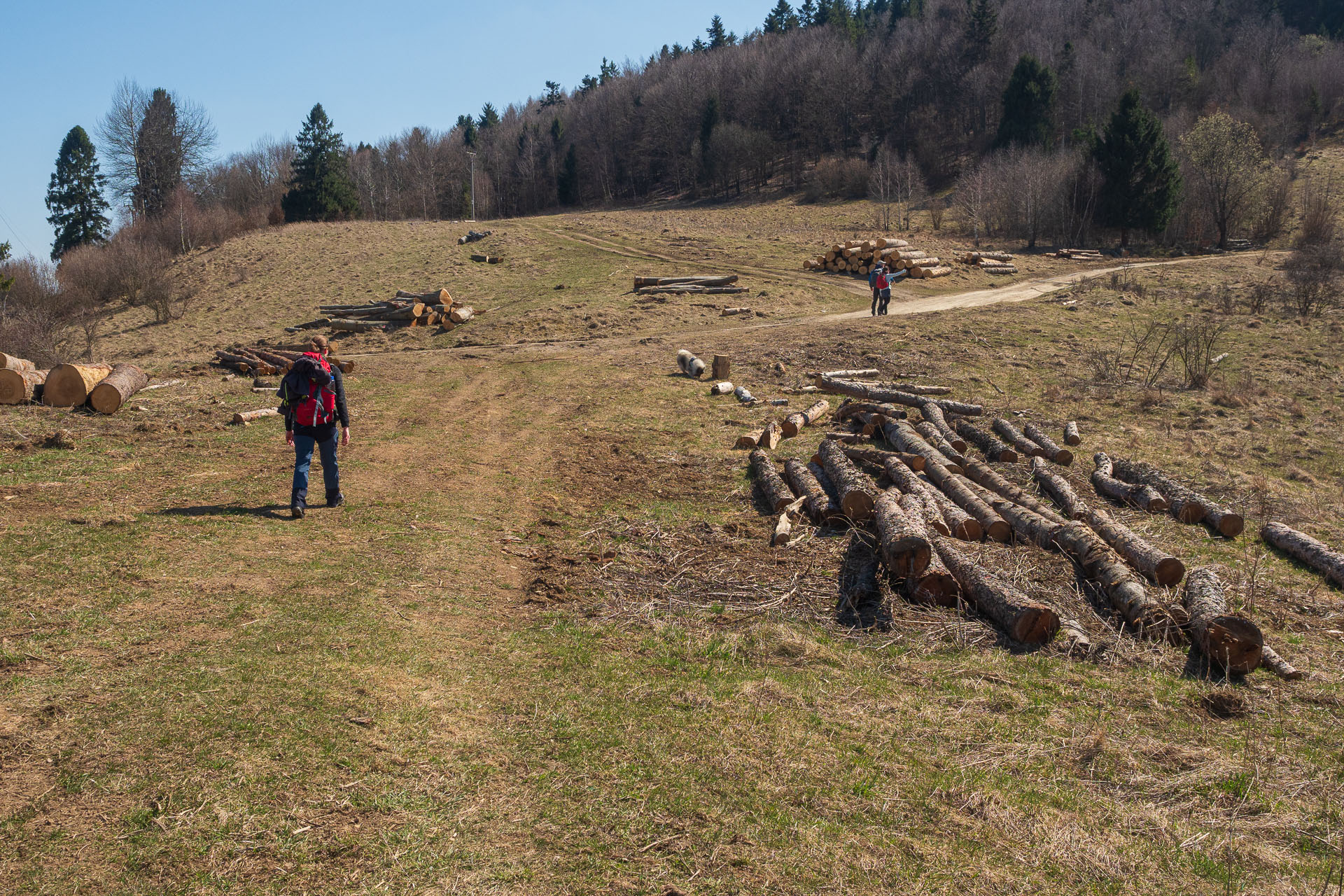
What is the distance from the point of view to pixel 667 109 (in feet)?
291

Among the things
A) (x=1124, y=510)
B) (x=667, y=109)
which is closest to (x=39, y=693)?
(x=1124, y=510)

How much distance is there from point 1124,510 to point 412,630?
933 centimetres

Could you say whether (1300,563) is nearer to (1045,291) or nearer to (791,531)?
(791,531)

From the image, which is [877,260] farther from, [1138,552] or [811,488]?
[1138,552]

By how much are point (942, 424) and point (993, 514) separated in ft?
14.8

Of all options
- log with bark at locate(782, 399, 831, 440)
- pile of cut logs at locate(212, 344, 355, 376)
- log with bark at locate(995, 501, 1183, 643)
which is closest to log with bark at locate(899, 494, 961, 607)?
log with bark at locate(995, 501, 1183, 643)

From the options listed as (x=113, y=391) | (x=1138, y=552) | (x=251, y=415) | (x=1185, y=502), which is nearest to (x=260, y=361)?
(x=113, y=391)

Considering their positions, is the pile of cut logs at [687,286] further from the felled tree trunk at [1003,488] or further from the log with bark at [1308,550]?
the log with bark at [1308,550]

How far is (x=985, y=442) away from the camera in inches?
525

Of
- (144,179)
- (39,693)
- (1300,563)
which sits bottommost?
(1300,563)

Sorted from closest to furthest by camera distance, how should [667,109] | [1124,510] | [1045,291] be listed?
[1124,510], [1045,291], [667,109]

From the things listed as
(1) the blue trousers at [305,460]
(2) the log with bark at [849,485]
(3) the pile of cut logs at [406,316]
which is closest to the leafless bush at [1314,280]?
(2) the log with bark at [849,485]

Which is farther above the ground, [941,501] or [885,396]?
[885,396]

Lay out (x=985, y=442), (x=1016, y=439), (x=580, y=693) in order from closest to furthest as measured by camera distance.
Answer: (x=580, y=693) → (x=985, y=442) → (x=1016, y=439)
